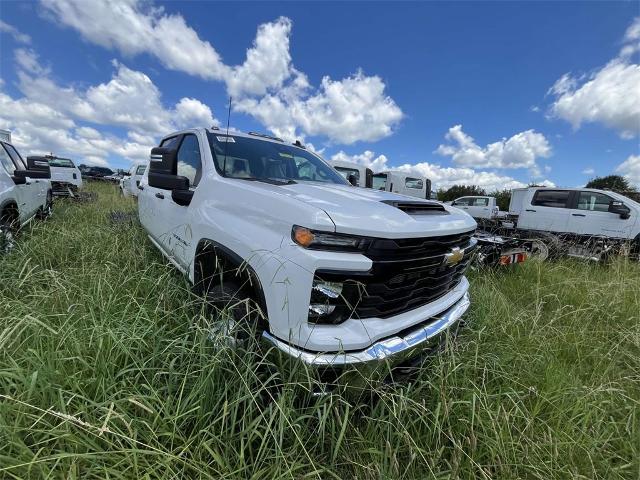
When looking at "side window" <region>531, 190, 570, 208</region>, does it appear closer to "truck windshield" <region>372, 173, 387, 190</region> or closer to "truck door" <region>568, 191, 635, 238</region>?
"truck door" <region>568, 191, 635, 238</region>

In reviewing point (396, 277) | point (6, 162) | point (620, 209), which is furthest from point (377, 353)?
point (620, 209)

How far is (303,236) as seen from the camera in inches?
62.8

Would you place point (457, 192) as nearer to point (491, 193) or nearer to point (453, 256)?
point (491, 193)

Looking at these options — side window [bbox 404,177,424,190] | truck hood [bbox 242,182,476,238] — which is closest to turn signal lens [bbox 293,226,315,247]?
truck hood [bbox 242,182,476,238]

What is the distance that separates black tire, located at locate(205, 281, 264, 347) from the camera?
171 centimetres

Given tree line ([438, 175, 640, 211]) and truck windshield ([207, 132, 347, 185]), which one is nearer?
truck windshield ([207, 132, 347, 185])

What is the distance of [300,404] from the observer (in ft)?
5.53

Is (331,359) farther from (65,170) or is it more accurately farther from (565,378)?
(65,170)

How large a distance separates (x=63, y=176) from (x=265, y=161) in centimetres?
1398

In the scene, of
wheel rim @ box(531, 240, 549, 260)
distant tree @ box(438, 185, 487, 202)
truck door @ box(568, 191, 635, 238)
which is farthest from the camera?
distant tree @ box(438, 185, 487, 202)

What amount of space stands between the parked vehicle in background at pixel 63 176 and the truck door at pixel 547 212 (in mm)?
14539

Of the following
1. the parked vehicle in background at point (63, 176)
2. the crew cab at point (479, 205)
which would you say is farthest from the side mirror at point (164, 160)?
the crew cab at point (479, 205)

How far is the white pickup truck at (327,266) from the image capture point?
155 centimetres

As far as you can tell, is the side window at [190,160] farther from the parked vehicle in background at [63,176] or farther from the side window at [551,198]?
the parked vehicle in background at [63,176]
